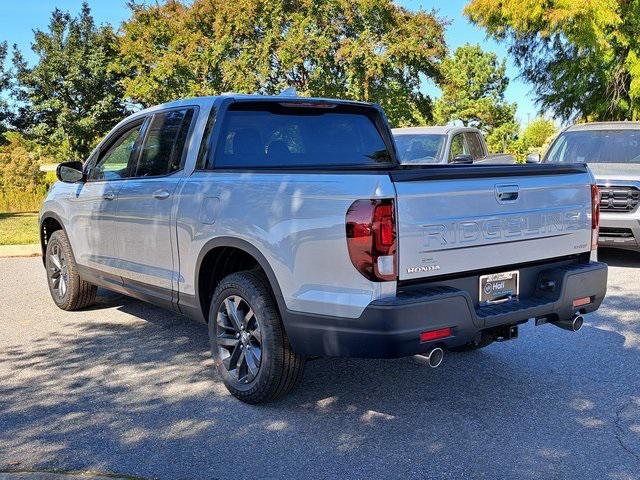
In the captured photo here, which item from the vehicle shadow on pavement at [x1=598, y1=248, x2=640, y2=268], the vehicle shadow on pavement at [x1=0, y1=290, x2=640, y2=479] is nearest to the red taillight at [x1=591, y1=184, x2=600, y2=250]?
the vehicle shadow on pavement at [x1=0, y1=290, x2=640, y2=479]

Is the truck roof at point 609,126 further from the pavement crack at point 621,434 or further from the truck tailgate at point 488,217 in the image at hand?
the pavement crack at point 621,434

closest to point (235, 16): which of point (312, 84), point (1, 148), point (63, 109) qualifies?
point (312, 84)

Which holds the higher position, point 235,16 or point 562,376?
point 235,16

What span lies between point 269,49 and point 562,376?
84.0 feet

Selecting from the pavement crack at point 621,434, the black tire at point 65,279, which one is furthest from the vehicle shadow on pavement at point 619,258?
the black tire at point 65,279

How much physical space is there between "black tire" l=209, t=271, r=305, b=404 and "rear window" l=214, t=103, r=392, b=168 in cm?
100

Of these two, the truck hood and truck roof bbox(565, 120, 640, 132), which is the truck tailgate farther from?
truck roof bbox(565, 120, 640, 132)

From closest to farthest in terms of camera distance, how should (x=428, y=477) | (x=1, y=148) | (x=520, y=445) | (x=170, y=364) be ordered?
(x=428, y=477) → (x=520, y=445) → (x=170, y=364) → (x=1, y=148)

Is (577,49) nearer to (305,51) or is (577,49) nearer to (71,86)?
(305,51)

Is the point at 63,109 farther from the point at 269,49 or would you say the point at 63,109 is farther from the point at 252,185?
the point at 252,185

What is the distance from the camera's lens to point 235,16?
2816 centimetres

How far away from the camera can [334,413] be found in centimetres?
414

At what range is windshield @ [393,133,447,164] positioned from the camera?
10.9m

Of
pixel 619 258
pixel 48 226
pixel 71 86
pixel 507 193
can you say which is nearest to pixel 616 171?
pixel 619 258
